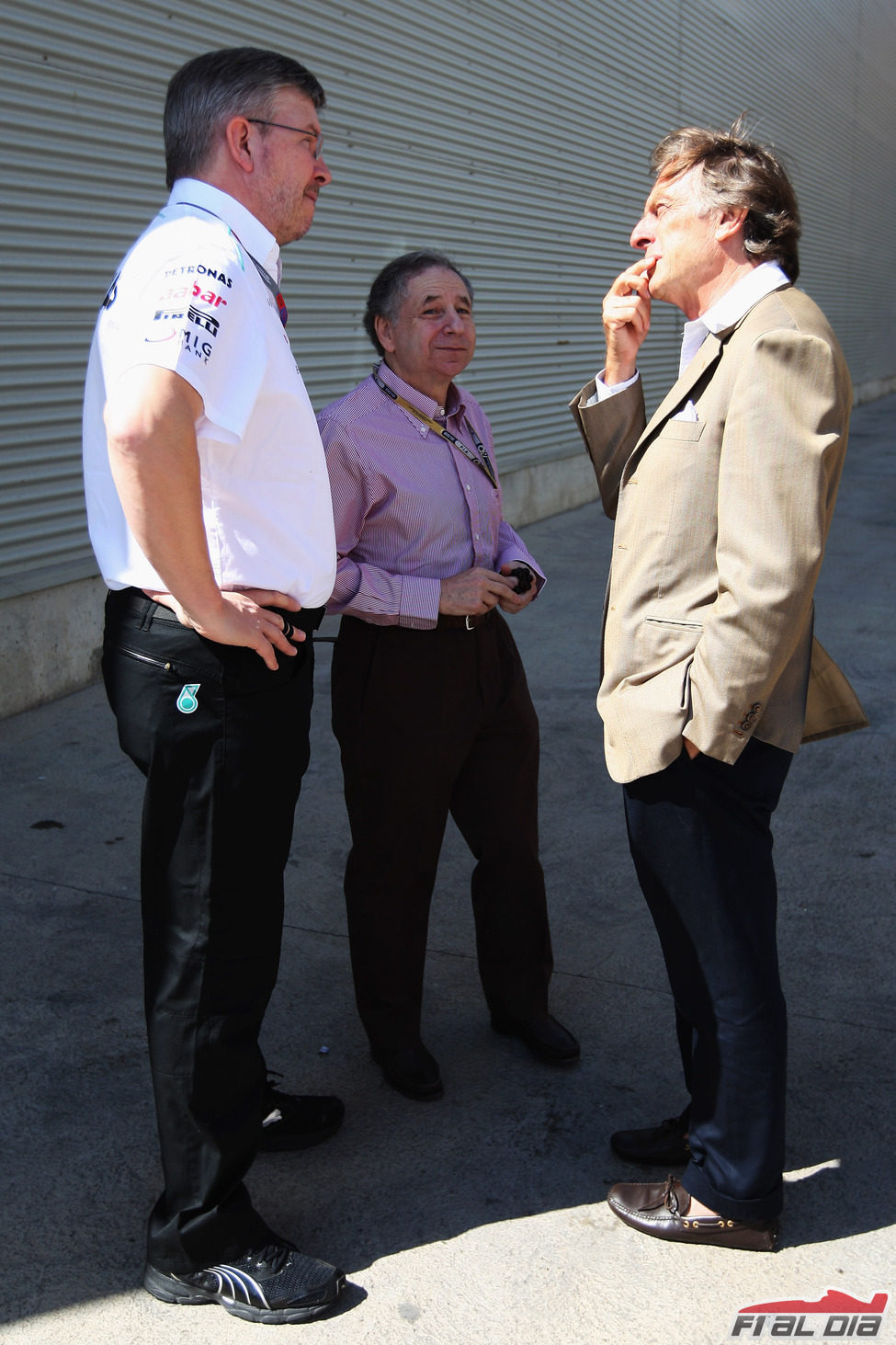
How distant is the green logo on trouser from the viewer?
6.50 feet

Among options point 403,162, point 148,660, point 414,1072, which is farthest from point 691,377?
point 403,162

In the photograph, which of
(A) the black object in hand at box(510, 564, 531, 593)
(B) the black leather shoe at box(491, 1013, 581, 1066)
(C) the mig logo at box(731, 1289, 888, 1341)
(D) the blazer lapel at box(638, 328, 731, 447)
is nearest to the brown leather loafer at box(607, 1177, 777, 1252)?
(C) the mig logo at box(731, 1289, 888, 1341)

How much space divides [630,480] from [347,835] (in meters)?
2.40

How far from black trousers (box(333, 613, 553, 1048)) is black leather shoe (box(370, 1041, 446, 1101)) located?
28 mm

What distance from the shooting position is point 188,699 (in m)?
1.98

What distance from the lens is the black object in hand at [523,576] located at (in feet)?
9.60

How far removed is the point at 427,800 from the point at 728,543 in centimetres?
110

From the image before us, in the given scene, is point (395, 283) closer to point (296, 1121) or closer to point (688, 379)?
point (688, 379)

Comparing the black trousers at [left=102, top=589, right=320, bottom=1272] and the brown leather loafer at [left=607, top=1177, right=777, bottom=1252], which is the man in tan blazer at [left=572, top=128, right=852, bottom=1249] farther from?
the black trousers at [left=102, top=589, right=320, bottom=1272]

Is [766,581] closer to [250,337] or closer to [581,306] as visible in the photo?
[250,337]

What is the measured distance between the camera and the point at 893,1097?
2766mm

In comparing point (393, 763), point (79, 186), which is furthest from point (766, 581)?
point (79, 186)

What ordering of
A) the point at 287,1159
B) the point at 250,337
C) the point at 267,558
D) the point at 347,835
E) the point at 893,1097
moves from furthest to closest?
the point at 347,835, the point at 893,1097, the point at 287,1159, the point at 267,558, the point at 250,337

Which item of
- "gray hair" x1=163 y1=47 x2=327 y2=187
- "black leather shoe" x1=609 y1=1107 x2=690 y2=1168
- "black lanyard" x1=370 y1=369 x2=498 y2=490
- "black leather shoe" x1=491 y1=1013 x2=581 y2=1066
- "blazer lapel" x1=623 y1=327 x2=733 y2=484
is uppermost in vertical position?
"gray hair" x1=163 y1=47 x2=327 y2=187
